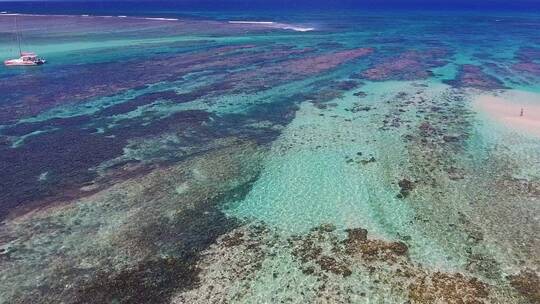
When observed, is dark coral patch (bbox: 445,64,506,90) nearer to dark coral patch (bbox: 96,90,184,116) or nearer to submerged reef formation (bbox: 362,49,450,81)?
submerged reef formation (bbox: 362,49,450,81)

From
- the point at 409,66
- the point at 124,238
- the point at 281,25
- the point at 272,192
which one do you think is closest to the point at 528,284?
the point at 272,192

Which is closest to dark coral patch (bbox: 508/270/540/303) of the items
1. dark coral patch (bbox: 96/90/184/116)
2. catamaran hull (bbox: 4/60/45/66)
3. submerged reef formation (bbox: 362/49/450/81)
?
dark coral patch (bbox: 96/90/184/116)

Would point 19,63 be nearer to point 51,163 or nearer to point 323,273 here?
point 51,163

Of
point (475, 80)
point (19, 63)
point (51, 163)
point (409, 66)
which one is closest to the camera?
point (51, 163)

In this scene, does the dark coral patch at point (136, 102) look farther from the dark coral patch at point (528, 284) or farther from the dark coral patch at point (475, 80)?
the dark coral patch at point (528, 284)

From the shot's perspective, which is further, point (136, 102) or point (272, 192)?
point (136, 102)

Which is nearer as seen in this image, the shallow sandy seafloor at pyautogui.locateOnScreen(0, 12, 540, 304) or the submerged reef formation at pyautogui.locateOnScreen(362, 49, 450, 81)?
the shallow sandy seafloor at pyautogui.locateOnScreen(0, 12, 540, 304)
